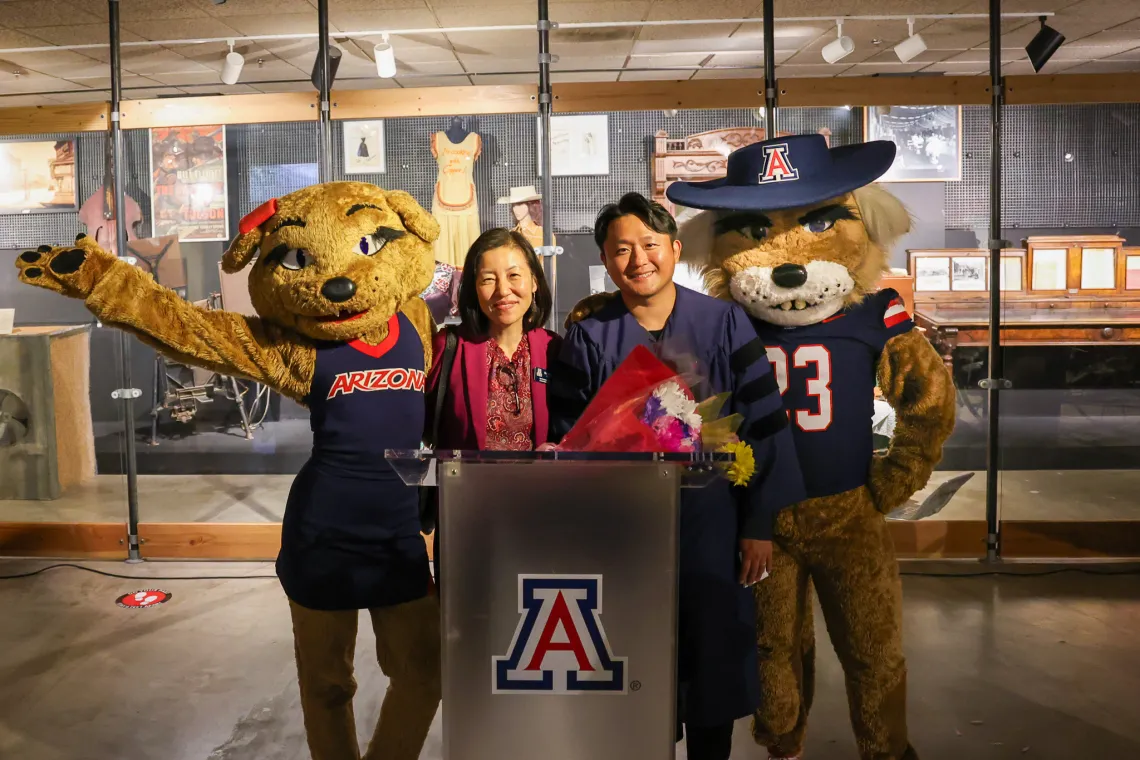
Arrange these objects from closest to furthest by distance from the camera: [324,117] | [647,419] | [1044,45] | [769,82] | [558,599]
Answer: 1. [558,599]
2. [647,419]
3. [769,82]
4. [324,117]
5. [1044,45]

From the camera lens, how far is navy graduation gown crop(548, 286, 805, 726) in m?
1.88

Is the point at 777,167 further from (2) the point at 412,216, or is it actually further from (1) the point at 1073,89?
(1) the point at 1073,89

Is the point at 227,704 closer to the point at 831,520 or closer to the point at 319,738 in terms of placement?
the point at 319,738

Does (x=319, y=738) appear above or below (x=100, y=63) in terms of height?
below

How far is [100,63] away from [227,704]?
6062 mm

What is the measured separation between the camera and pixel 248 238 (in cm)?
204

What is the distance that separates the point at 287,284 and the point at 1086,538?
144 inches

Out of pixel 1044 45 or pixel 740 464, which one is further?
pixel 1044 45

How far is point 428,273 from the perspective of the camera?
2119mm

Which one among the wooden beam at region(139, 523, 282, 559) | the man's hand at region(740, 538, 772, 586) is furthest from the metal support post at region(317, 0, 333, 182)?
the man's hand at region(740, 538, 772, 586)

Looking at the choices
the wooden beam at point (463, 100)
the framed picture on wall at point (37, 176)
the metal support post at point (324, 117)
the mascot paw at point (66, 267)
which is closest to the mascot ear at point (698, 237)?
the mascot paw at point (66, 267)

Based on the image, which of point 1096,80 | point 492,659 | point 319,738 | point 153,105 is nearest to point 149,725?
point 319,738

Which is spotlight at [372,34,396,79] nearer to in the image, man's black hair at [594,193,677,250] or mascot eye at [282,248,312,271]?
mascot eye at [282,248,312,271]

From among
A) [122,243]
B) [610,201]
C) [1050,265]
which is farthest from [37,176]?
[1050,265]
